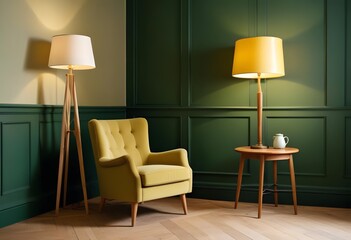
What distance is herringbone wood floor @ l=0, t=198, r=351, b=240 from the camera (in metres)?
2.99

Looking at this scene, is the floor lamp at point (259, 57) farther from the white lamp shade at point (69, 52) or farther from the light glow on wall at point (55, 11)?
the light glow on wall at point (55, 11)

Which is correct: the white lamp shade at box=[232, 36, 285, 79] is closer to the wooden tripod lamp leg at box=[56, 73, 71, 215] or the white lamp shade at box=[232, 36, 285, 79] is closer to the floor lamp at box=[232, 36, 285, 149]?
→ the floor lamp at box=[232, 36, 285, 149]

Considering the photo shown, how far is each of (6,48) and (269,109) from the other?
231 centimetres

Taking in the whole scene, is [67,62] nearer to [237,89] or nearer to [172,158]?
[172,158]

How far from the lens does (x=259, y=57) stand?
358cm

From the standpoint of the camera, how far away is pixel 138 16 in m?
4.51

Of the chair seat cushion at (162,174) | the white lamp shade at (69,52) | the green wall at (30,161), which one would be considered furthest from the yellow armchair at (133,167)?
the white lamp shade at (69,52)

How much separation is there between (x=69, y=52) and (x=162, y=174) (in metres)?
1.18

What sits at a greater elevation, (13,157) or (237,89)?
(237,89)

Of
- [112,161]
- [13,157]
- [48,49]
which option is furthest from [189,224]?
[48,49]

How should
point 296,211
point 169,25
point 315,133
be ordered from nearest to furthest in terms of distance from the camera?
point 296,211
point 315,133
point 169,25

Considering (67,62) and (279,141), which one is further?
(279,141)

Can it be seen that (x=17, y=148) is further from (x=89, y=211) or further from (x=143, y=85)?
(x=143, y=85)

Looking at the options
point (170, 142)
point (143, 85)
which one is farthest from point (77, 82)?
point (170, 142)
